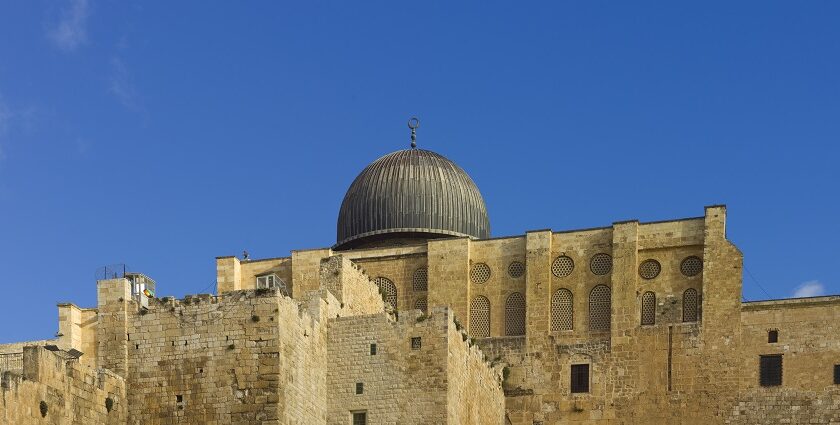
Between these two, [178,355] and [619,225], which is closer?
[178,355]

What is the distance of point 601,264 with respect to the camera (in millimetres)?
59625

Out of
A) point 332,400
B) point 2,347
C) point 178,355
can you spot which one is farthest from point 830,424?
point 2,347

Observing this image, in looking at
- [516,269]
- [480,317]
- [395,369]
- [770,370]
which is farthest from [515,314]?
[395,369]

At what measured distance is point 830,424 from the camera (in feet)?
183

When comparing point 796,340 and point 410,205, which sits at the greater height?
point 410,205

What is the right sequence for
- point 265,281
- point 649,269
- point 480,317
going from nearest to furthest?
point 265,281, point 649,269, point 480,317

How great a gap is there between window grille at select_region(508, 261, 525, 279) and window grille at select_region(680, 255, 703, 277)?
18.5 ft

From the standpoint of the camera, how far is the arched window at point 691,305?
5806 cm

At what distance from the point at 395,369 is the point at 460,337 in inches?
112

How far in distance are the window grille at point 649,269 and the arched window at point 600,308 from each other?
1328 mm

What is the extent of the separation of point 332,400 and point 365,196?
15.5 m

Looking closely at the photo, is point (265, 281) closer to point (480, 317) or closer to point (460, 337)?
point (460, 337)

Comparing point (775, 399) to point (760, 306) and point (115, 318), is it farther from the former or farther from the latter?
point (115, 318)

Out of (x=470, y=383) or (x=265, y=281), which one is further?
(x=470, y=383)
